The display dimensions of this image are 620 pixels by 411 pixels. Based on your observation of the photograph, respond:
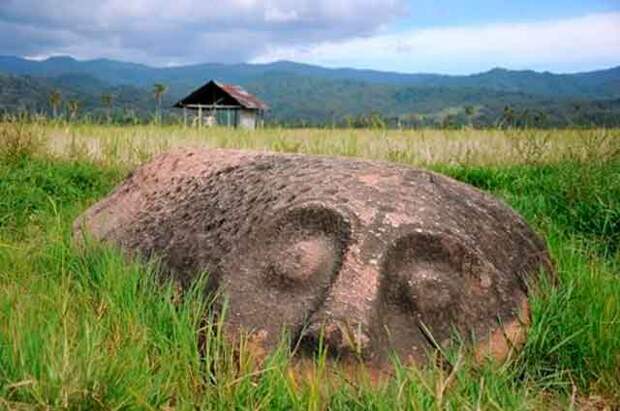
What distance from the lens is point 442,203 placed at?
2.95m

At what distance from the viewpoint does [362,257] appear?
104 inches

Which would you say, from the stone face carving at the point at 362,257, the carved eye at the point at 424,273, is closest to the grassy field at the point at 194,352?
the stone face carving at the point at 362,257

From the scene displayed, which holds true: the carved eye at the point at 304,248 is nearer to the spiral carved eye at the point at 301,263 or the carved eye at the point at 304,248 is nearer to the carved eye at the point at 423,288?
the spiral carved eye at the point at 301,263

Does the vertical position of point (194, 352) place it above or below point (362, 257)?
below

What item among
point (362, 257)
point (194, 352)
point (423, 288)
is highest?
point (362, 257)

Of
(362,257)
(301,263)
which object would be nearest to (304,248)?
(301,263)

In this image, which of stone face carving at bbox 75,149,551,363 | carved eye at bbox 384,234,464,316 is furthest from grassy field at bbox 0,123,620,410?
carved eye at bbox 384,234,464,316

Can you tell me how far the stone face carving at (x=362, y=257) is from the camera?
254 cm

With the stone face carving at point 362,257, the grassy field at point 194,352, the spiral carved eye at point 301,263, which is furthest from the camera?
the spiral carved eye at point 301,263

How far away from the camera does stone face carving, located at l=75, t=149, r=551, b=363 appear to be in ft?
8.33

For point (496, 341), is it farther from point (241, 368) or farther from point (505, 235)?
point (241, 368)

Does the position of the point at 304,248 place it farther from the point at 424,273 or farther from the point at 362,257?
the point at 424,273

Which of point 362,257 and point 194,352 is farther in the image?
point 362,257

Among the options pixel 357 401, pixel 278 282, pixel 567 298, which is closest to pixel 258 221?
pixel 278 282
